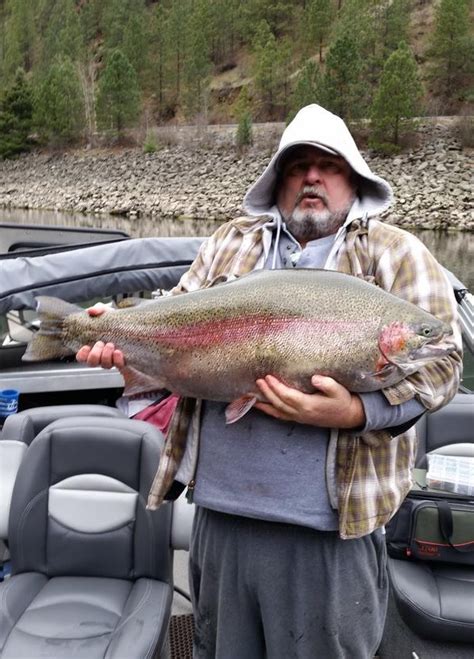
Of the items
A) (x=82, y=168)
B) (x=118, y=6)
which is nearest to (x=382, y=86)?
(x=82, y=168)

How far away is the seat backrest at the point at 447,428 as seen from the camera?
409 cm

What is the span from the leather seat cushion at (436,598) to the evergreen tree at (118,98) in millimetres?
69277

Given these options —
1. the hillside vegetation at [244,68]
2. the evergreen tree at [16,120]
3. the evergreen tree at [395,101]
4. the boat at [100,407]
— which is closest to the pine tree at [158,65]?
the hillside vegetation at [244,68]

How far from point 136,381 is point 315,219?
831 mm

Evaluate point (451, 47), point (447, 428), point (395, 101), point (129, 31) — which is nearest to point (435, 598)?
point (447, 428)

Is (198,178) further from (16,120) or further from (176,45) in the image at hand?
(176,45)

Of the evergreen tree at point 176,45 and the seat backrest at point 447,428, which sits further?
the evergreen tree at point 176,45

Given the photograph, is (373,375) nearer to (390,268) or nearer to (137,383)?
(390,268)

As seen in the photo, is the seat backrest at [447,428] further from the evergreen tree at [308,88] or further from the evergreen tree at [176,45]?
the evergreen tree at [176,45]

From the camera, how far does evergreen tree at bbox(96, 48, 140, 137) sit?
6819 cm

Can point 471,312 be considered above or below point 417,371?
below

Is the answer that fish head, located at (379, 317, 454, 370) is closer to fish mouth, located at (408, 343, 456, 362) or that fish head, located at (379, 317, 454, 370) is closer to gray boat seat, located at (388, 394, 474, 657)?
fish mouth, located at (408, 343, 456, 362)

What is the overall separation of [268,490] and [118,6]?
4209 inches

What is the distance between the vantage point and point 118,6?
3760 inches
